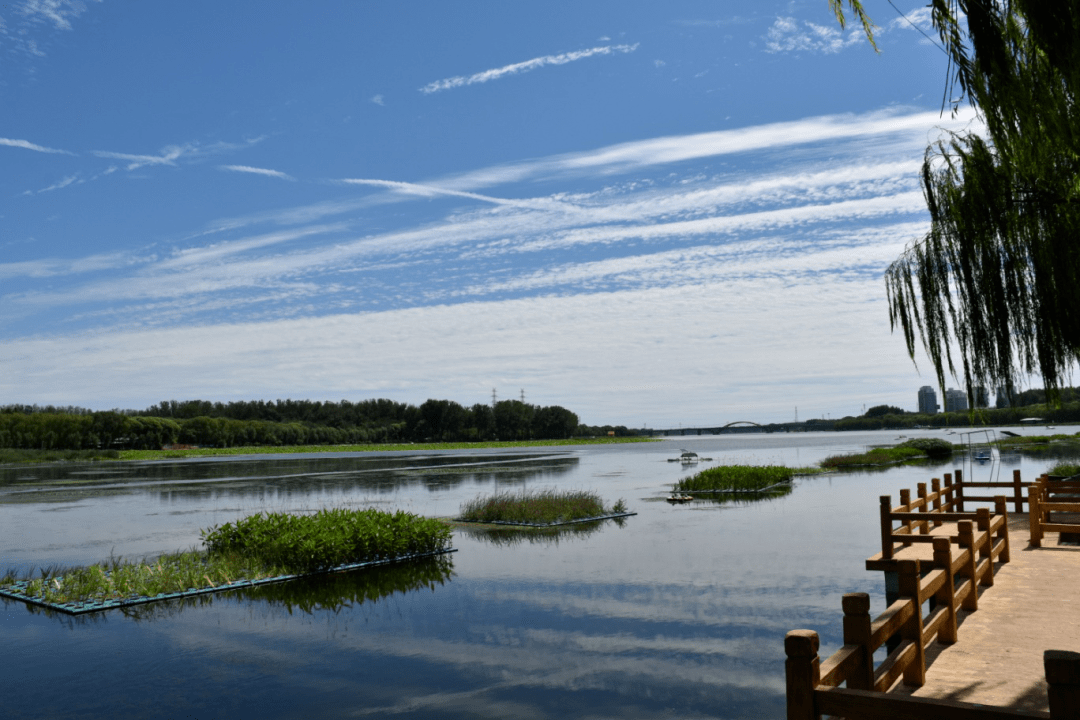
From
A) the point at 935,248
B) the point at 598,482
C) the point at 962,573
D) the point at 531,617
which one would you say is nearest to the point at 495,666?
the point at 531,617

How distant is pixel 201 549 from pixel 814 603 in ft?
57.7

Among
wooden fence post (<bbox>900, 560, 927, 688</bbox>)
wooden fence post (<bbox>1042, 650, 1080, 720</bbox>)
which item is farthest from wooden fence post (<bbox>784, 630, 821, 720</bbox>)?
wooden fence post (<bbox>900, 560, 927, 688</bbox>)

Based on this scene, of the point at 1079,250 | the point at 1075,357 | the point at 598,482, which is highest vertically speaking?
the point at 1079,250

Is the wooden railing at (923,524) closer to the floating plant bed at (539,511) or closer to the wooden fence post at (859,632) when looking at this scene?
the wooden fence post at (859,632)

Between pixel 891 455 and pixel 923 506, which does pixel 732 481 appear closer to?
pixel 923 506

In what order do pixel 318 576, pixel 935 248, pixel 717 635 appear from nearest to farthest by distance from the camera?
pixel 935 248
pixel 717 635
pixel 318 576

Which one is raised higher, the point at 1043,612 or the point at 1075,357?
the point at 1075,357

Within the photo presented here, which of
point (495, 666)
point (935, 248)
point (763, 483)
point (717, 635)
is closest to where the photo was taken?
point (935, 248)

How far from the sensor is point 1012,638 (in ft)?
28.2

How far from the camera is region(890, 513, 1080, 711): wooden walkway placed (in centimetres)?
698

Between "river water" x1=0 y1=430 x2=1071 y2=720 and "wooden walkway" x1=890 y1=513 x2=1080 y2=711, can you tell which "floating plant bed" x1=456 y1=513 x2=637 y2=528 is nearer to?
"river water" x1=0 y1=430 x2=1071 y2=720

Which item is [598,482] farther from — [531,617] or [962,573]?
[962,573]

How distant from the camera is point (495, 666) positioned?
41.7 feet

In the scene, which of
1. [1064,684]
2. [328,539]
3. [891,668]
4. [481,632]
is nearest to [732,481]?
[328,539]
